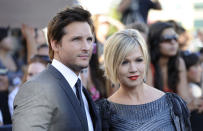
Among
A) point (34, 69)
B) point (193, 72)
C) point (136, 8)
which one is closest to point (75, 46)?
point (34, 69)

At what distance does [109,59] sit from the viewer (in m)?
3.78

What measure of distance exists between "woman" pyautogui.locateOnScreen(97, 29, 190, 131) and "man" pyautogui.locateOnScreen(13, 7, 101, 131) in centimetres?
51

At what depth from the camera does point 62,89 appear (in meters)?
2.81

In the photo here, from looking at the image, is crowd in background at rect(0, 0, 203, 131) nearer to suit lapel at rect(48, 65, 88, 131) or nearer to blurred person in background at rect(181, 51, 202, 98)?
blurred person in background at rect(181, 51, 202, 98)

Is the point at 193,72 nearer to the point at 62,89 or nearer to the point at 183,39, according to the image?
the point at 183,39

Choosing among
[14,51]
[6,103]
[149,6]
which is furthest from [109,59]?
[149,6]

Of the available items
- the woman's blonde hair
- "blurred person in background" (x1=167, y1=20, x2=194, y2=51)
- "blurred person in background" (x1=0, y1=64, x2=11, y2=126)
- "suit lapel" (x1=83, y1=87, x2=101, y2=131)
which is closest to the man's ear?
"suit lapel" (x1=83, y1=87, x2=101, y2=131)

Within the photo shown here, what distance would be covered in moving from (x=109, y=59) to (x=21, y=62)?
9.28 feet

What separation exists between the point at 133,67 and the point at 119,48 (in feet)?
0.76

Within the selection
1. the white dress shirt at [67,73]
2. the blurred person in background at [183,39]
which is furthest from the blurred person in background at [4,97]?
the blurred person in background at [183,39]

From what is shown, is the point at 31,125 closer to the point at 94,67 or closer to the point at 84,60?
the point at 84,60

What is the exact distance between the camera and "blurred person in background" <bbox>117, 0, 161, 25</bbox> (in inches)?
275

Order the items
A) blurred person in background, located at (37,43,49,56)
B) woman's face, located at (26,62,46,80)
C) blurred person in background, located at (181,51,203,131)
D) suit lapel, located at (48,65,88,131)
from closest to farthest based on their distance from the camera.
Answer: suit lapel, located at (48,65,88,131), woman's face, located at (26,62,46,80), blurred person in background, located at (37,43,49,56), blurred person in background, located at (181,51,203,131)

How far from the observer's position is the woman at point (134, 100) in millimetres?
3605
